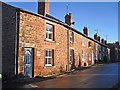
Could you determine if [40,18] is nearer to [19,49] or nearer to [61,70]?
[19,49]

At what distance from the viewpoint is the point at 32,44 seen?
64.1ft

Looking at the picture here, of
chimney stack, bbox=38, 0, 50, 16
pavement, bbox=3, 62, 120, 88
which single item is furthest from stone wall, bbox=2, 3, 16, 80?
chimney stack, bbox=38, 0, 50, 16

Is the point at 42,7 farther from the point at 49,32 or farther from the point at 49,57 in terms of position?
the point at 49,57

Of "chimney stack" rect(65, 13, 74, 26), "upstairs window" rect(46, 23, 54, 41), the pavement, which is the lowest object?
the pavement

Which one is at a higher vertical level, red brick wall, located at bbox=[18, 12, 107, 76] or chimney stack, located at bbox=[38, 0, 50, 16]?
chimney stack, located at bbox=[38, 0, 50, 16]

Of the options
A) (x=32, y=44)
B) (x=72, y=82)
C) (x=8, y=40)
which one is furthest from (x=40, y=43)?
(x=72, y=82)

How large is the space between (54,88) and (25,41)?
6.88 metres

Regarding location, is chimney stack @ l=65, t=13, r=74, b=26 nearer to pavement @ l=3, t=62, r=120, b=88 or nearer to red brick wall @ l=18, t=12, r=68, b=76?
red brick wall @ l=18, t=12, r=68, b=76

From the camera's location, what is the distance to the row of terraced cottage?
1806 cm

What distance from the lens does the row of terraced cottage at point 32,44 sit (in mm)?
18062

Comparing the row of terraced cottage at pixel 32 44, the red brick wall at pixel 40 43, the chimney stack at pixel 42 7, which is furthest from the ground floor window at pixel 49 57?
the chimney stack at pixel 42 7

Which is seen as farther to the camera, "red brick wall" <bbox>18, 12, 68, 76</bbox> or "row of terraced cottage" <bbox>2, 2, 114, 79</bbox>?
"red brick wall" <bbox>18, 12, 68, 76</bbox>

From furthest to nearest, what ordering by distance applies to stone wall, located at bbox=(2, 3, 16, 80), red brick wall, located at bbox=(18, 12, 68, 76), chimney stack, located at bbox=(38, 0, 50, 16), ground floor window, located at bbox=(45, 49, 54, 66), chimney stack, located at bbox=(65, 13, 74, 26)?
chimney stack, located at bbox=(65, 13, 74, 26) < chimney stack, located at bbox=(38, 0, 50, 16) < ground floor window, located at bbox=(45, 49, 54, 66) < red brick wall, located at bbox=(18, 12, 68, 76) < stone wall, located at bbox=(2, 3, 16, 80)

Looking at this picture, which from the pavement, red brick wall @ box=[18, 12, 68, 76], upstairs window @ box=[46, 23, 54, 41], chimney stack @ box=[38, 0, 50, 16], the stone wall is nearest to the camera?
the pavement
